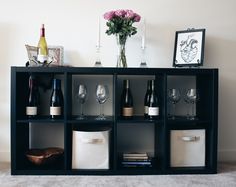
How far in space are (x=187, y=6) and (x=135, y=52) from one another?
571mm

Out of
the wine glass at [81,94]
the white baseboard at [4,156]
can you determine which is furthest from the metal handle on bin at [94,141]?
the white baseboard at [4,156]

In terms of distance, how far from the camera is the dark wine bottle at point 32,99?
6.21 ft

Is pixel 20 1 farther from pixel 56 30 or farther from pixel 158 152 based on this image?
pixel 158 152

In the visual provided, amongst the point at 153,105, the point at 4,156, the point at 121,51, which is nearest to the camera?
the point at 153,105

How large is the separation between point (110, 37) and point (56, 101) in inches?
26.7

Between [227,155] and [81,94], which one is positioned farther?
[227,155]

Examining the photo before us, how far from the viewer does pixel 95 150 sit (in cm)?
184

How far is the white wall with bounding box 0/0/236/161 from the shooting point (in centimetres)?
213

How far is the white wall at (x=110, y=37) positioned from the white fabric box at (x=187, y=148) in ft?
1.40

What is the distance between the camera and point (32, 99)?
6.48ft

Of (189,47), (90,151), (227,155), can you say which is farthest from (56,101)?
(227,155)

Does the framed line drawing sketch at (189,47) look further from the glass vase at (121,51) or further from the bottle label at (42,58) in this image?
the bottle label at (42,58)

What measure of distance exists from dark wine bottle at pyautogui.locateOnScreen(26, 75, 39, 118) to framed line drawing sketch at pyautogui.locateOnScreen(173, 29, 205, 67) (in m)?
1.10

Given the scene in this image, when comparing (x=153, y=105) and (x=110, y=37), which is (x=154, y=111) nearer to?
(x=153, y=105)
